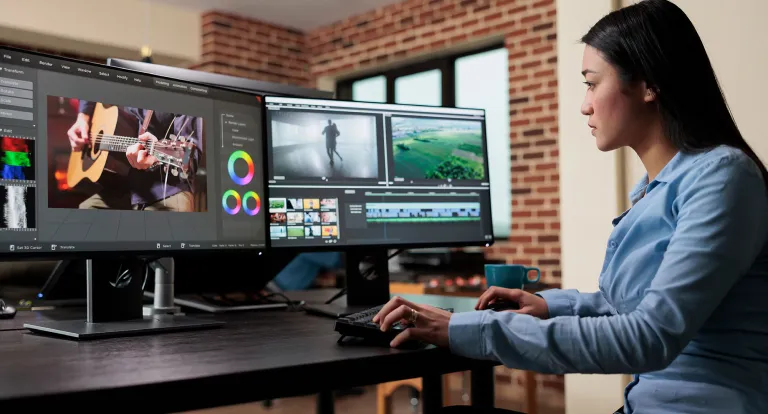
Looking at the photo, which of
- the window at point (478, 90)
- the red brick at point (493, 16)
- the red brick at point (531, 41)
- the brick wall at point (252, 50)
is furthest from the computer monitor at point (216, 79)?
the brick wall at point (252, 50)

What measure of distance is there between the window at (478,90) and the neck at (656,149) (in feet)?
11.4

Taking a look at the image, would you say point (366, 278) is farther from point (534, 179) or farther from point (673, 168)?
point (534, 179)

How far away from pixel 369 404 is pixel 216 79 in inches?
113

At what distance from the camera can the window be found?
5160 millimetres

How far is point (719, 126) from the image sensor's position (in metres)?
1.19

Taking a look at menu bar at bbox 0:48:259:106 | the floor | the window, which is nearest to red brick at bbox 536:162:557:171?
the window

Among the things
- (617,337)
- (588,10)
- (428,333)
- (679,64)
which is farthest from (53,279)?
(588,10)

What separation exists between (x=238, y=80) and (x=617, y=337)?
136 cm

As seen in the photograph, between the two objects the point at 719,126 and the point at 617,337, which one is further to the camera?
the point at 719,126

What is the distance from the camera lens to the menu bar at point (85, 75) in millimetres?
1192

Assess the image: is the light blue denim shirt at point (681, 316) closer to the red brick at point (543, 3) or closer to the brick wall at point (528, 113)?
the brick wall at point (528, 113)

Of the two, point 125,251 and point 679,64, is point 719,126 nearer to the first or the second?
point 679,64

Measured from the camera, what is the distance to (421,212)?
1822mm

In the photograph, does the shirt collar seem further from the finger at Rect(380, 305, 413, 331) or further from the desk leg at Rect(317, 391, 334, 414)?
the desk leg at Rect(317, 391, 334, 414)
